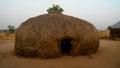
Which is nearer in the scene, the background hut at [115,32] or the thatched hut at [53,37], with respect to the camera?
the thatched hut at [53,37]

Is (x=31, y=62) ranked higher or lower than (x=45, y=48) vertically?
lower

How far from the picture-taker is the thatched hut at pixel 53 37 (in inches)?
422

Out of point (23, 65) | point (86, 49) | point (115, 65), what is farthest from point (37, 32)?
point (115, 65)

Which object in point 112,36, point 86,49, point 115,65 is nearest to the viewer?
point 115,65

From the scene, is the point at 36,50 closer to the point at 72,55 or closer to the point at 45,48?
the point at 45,48

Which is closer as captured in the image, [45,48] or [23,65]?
[23,65]

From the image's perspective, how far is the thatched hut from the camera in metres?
10.7

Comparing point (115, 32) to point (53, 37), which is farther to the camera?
point (115, 32)

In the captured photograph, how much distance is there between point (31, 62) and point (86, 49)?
12.5 ft

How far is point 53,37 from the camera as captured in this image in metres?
10.7

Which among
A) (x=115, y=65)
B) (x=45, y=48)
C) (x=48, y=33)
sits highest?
(x=48, y=33)

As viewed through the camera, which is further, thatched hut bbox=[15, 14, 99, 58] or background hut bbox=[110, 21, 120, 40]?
background hut bbox=[110, 21, 120, 40]

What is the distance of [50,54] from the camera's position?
423 inches

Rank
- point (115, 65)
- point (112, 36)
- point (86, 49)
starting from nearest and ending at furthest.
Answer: point (115, 65) → point (86, 49) → point (112, 36)
